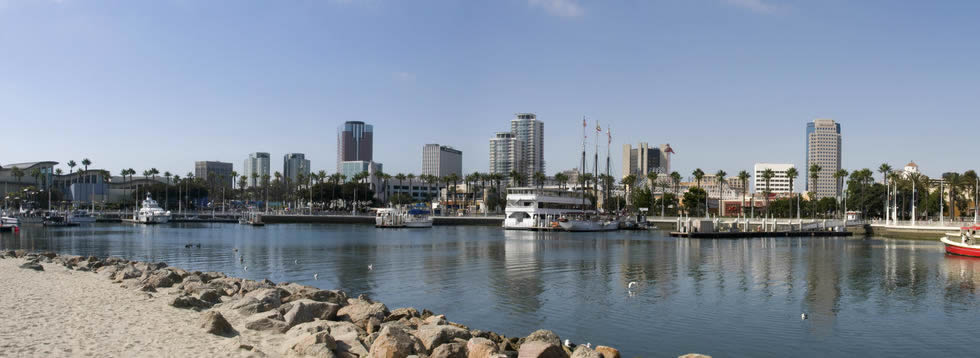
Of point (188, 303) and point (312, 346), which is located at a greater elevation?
point (312, 346)

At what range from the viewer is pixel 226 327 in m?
18.2

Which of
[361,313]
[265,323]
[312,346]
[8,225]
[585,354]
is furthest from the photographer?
[8,225]

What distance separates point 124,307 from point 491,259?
33.3 metres

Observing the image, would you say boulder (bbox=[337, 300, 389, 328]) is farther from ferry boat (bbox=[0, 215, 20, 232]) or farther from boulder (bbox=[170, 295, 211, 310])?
ferry boat (bbox=[0, 215, 20, 232])

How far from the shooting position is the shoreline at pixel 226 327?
51.9ft

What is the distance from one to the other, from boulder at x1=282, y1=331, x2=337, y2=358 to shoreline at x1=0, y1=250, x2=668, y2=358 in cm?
3

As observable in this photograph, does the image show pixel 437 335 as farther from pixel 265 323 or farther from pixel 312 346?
pixel 265 323

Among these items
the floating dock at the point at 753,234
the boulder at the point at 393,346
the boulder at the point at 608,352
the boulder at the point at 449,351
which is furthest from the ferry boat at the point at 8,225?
the boulder at the point at 608,352

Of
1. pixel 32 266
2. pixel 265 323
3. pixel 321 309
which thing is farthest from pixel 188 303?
pixel 32 266

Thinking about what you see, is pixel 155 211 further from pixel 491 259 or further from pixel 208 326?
pixel 208 326

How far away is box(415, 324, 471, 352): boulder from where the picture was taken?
16641mm

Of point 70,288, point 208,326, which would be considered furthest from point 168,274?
point 208,326

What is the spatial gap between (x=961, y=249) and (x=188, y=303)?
197 feet

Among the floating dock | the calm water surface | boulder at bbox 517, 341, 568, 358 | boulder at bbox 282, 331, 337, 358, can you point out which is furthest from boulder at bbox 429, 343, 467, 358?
the floating dock
